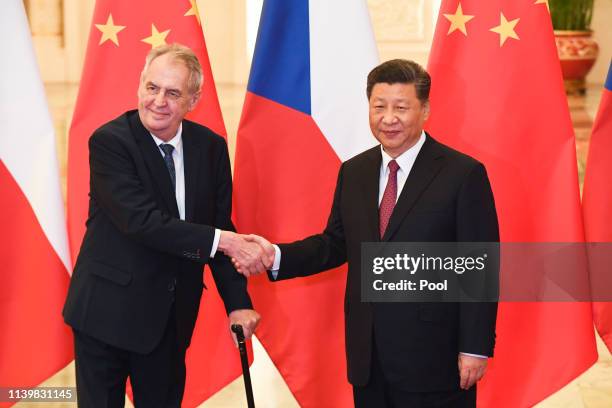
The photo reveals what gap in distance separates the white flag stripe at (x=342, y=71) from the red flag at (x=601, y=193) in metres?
0.80

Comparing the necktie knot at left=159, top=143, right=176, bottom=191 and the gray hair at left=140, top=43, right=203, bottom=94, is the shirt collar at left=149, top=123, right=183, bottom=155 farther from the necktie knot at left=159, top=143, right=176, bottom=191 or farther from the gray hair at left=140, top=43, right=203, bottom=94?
the gray hair at left=140, top=43, right=203, bottom=94

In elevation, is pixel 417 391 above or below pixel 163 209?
below

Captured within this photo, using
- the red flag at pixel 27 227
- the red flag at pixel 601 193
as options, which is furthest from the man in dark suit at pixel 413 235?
the red flag at pixel 27 227

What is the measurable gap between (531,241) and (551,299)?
0.22 meters

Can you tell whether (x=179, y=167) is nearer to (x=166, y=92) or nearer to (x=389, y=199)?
(x=166, y=92)

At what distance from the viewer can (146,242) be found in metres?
2.60

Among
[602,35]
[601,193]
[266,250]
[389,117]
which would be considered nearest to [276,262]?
[266,250]

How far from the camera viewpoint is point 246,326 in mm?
2795

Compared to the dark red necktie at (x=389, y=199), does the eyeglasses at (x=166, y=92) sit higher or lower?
higher

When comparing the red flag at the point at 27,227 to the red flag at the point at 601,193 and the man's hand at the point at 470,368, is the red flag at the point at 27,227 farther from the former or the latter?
the red flag at the point at 601,193

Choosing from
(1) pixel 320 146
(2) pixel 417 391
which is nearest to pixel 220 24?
(1) pixel 320 146

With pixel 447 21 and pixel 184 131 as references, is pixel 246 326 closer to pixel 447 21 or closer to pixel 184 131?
pixel 184 131

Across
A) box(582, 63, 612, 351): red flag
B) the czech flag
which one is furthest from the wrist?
box(582, 63, 612, 351): red flag

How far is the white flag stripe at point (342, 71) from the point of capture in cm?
339
